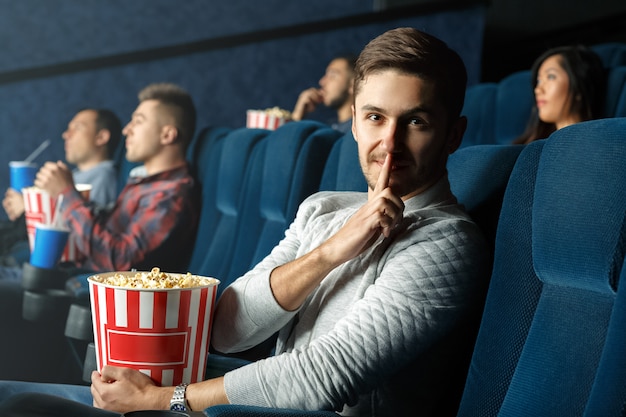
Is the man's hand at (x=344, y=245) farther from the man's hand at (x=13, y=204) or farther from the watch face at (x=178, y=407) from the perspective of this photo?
the man's hand at (x=13, y=204)

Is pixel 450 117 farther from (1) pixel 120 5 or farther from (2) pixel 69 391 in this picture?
(1) pixel 120 5

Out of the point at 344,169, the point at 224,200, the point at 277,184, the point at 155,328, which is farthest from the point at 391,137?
the point at 224,200

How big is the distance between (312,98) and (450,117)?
2891 millimetres

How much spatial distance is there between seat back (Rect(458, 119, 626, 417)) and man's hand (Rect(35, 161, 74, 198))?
207 cm

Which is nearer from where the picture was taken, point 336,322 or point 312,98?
point 336,322

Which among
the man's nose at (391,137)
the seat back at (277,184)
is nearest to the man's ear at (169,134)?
the seat back at (277,184)

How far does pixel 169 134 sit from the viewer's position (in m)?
3.00

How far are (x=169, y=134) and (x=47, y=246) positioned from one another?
0.81m

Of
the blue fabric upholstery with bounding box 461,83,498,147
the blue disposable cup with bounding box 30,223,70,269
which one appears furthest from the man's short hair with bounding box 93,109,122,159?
the blue fabric upholstery with bounding box 461,83,498,147

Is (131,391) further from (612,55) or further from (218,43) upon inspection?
(218,43)

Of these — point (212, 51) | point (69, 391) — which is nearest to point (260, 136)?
point (69, 391)

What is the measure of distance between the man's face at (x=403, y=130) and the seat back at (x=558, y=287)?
10 cm

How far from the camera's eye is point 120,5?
398 centimetres

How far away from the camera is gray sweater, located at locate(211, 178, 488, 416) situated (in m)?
0.96
